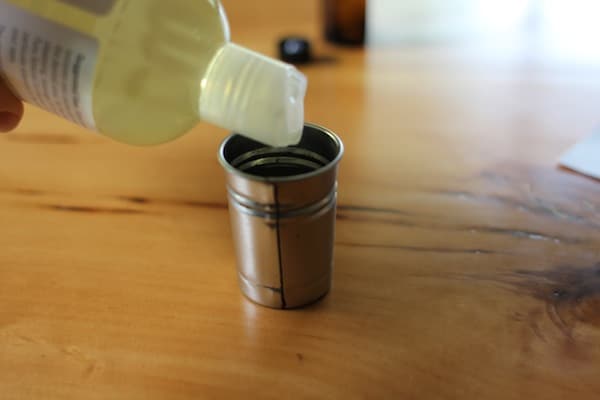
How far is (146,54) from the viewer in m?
0.36

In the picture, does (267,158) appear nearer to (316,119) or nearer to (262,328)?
(262,328)

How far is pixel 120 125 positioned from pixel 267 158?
10 centimetres

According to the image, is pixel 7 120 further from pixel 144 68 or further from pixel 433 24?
pixel 433 24

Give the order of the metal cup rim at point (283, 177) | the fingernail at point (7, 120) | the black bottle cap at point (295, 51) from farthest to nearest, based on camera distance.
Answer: the black bottle cap at point (295, 51)
the fingernail at point (7, 120)
the metal cup rim at point (283, 177)

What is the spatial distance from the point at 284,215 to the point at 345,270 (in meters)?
0.10

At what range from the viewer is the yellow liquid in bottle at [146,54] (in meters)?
0.35

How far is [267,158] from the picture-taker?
414 millimetres

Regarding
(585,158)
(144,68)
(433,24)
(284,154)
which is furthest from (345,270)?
(433,24)

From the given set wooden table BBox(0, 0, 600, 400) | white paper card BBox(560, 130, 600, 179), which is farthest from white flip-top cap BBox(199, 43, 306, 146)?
white paper card BBox(560, 130, 600, 179)

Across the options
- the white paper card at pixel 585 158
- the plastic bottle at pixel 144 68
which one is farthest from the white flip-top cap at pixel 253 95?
the white paper card at pixel 585 158

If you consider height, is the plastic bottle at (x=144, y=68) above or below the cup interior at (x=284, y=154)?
above

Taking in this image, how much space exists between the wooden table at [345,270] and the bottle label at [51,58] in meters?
0.14

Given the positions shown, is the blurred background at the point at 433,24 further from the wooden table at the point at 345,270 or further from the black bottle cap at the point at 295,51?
the wooden table at the point at 345,270

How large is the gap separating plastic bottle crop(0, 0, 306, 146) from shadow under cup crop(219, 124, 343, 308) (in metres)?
0.03
